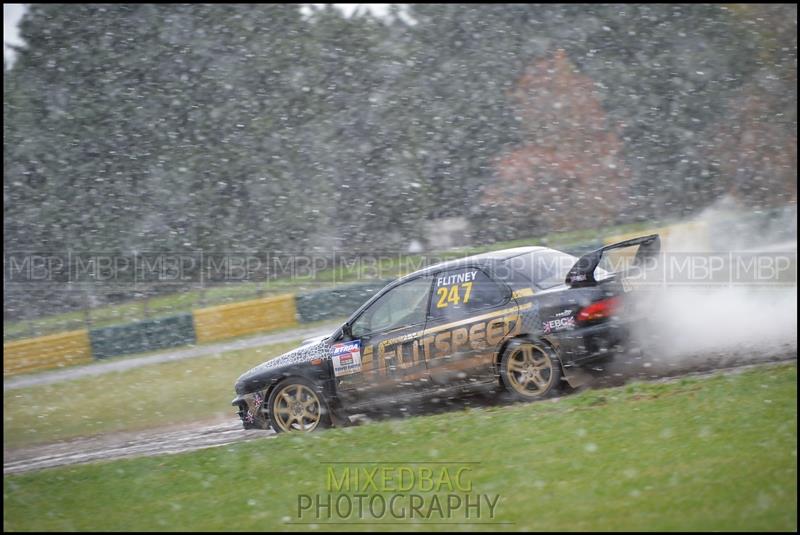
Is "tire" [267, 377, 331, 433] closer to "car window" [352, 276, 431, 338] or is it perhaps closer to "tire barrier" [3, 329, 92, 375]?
"car window" [352, 276, 431, 338]

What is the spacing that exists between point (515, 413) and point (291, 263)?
63.0ft

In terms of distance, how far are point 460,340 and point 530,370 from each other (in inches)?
28.5

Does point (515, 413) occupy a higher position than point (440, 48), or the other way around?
point (440, 48)

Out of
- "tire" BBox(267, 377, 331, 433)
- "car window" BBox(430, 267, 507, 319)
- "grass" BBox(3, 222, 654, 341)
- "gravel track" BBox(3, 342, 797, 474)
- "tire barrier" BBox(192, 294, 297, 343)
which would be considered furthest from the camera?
"grass" BBox(3, 222, 654, 341)

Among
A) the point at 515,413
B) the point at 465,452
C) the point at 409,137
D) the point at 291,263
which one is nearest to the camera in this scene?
the point at 465,452

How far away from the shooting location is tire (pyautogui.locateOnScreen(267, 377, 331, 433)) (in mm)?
8312

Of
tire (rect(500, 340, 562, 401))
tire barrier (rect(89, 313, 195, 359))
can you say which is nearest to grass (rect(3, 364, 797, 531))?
tire (rect(500, 340, 562, 401))

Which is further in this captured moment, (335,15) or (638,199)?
(335,15)

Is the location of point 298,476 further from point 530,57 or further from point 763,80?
point 763,80

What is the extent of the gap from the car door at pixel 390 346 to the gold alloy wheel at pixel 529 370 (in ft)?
2.88

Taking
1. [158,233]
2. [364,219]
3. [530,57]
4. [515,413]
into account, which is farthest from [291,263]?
[515,413]

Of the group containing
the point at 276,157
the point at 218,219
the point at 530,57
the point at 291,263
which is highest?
the point at 530,57

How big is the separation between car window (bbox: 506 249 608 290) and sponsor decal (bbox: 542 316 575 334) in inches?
14.6

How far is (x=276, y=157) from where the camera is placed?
27.2m
